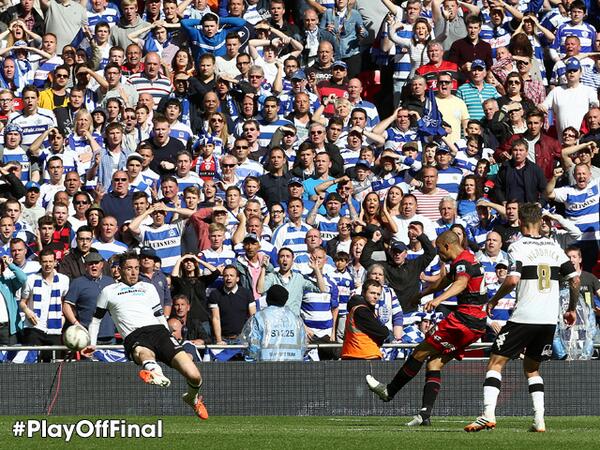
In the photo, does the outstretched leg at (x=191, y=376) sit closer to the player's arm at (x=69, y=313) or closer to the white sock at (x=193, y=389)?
the white sock at (x=193, y=389)

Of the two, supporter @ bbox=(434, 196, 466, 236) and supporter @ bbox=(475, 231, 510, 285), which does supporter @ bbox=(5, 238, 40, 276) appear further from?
supporter @ bbox=(475, 231, 510, 285)

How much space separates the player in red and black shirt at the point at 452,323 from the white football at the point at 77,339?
3.39m

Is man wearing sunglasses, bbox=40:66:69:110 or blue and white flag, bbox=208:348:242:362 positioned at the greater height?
man wearing sunglasses, bbox=40:66:69:110

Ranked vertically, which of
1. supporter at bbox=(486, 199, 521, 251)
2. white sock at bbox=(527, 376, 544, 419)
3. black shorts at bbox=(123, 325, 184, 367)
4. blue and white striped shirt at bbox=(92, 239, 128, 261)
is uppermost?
supporter at bbox=(486, 199, 521, 251)

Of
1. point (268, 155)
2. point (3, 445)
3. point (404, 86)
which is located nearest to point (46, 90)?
point (268, 155)

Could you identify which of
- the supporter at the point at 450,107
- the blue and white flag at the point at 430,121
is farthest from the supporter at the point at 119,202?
the supporter at the point at 450,107

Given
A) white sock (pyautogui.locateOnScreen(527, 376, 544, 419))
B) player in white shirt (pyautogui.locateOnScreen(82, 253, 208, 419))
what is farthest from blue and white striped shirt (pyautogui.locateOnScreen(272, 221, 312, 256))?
white sock (pyautogui.locateOnScreen(527, 376, 544, 419))

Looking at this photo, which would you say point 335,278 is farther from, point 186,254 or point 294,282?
point 186,254

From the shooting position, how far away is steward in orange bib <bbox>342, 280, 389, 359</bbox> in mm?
17266

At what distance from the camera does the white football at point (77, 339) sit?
15.6 metres

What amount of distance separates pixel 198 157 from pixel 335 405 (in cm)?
554

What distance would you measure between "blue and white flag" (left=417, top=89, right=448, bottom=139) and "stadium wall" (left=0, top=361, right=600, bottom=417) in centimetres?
575

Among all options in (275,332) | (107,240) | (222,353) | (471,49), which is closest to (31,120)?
(107,240)

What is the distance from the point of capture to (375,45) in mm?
25750
